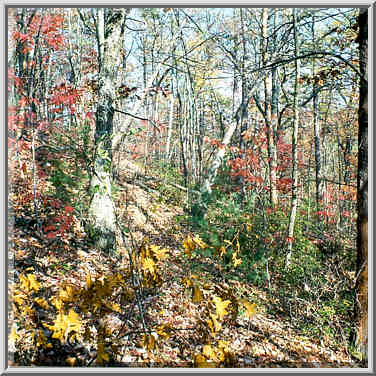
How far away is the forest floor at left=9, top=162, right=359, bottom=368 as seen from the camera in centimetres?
168

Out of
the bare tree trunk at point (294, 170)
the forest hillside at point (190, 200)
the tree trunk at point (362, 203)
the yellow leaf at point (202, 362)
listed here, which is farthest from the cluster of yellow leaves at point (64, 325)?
the bare tree trunk at point (294, 170)

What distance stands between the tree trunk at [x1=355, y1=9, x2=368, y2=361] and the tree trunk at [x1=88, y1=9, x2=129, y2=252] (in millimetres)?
1832

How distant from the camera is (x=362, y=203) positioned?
1.87 m

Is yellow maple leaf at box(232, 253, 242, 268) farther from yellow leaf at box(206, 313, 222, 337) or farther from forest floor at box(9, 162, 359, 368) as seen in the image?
yellow leaf at box(206, 313, 222, 337)

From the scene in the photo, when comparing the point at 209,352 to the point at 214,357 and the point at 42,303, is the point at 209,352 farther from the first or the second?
the point at 42,303

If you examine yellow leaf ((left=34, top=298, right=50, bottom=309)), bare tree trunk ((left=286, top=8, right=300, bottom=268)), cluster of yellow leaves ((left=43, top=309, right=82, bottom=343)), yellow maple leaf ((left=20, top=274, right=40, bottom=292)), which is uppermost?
bare tree trunk ((left=286, top=8, right=300, bottom=268))

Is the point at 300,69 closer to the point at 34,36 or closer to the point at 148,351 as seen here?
the point at 34,36

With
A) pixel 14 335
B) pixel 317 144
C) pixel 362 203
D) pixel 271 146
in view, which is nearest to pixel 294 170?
pixel 271 146

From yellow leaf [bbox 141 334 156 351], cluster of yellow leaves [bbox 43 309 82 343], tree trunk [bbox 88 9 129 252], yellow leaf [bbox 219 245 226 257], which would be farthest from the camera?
tree trunk [bbox 88 9 129 252]

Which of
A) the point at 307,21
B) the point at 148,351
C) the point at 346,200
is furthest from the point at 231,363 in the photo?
the point at 307,21

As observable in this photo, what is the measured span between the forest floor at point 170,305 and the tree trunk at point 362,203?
0.22 meters

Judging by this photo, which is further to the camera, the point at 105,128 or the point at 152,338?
the point at 105,128

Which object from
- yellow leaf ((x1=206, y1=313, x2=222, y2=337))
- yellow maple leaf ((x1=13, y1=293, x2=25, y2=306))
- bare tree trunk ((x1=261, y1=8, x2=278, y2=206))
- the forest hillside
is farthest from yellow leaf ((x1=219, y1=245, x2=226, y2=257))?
yellow maple leaf ((x1=13, y1=293, x2=25, y2=306))

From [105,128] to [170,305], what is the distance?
60.3 inches
